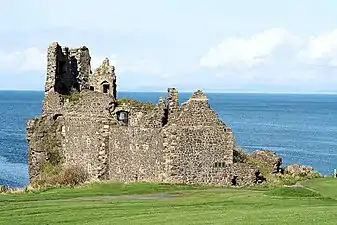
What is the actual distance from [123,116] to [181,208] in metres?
17.9

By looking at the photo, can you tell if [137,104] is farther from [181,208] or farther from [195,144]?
[181,208]

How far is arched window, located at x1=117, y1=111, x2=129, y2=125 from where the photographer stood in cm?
4225

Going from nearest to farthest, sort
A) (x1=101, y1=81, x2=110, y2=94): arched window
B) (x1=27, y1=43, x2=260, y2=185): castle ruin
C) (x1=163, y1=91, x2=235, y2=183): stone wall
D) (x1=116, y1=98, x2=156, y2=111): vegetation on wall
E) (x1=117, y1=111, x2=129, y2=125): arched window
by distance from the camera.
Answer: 1. (x1=163, y1=91, x2=235, y2=183): stone wall
2. (x1=27, y1=43, x2=260, y2=185): castle ruin
3. (x1=116, y1=98, x2=156, y2=111): vegetation on wall
4. (x1=117, y1=111, x2=129, y2=125): arched window
5. (x1=101, y1=81, x2=110, y2=94): arched window

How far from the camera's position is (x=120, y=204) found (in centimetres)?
2745

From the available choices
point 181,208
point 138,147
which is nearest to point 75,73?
point 138,147

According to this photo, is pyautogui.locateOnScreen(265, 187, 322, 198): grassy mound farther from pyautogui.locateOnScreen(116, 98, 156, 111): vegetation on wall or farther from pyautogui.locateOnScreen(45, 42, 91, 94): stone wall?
pyautogui.locateOnScreen(45, 42, 91, 94): stone wall

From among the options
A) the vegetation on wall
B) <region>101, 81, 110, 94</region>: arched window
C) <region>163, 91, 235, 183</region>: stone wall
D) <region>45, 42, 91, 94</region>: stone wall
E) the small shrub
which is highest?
<region>45, 42, 91, 94</region>: stone wall

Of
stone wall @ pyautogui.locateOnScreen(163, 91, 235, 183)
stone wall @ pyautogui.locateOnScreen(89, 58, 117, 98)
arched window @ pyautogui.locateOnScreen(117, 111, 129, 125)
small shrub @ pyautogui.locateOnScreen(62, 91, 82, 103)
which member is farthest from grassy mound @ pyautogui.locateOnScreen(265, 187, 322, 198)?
stone wall @ pyautogui.locateOnScreen(89, 58, 117, 98)

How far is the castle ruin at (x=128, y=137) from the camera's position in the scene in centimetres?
3900

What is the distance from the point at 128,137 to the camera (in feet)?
133

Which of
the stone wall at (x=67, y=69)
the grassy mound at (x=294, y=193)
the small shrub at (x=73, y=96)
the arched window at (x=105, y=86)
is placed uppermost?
the stone wall at (x=67, y=69)

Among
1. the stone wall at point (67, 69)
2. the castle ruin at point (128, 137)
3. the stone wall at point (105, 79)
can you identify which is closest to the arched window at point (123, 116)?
the castle ruin at point (128, 137)

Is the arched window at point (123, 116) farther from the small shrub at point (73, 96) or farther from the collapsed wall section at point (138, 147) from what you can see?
the small shrub at point (73, 96)

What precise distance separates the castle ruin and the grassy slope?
548 cm
